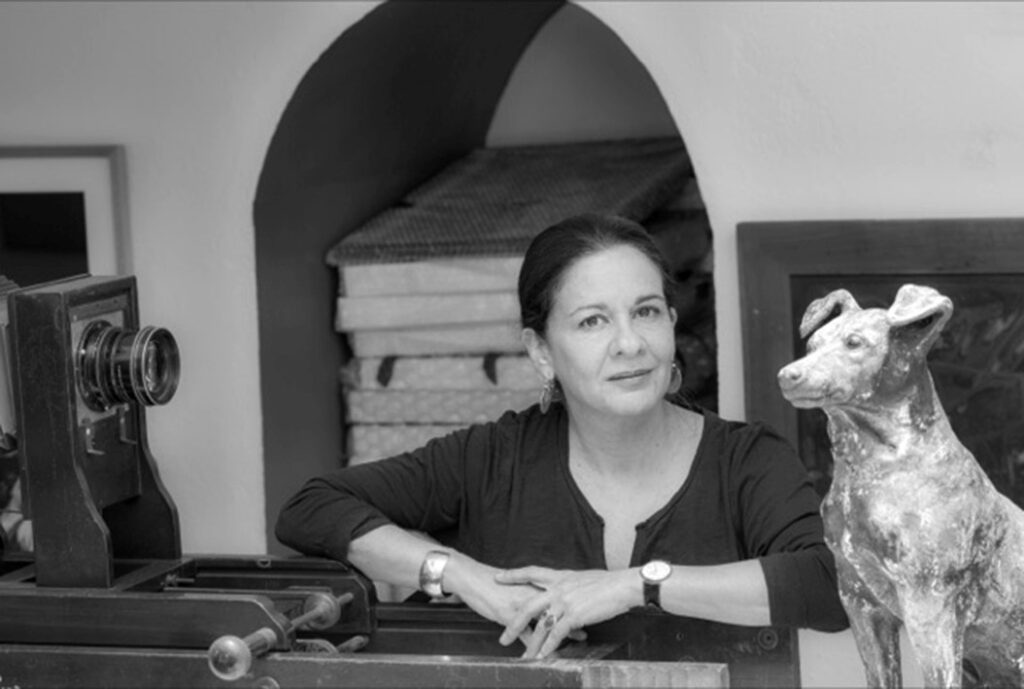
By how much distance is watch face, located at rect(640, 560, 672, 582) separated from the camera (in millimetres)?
2268

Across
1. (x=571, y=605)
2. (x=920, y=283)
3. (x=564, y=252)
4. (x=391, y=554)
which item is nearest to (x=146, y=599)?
(x=391, y=554)

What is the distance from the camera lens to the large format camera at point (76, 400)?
7.42ft

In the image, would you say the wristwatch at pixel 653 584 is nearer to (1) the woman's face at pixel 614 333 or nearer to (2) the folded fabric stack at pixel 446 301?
(1) the woman's face at pixel 614 333

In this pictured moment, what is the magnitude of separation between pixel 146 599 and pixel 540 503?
0.63 metres

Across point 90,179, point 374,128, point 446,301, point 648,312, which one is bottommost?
point 648,312

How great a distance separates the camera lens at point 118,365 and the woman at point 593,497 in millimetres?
380

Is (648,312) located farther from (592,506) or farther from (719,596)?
(719,596)

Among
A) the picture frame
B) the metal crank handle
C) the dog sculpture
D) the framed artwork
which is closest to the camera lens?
the metal crank handle

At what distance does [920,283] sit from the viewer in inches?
118

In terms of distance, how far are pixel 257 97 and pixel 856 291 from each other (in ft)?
3.96

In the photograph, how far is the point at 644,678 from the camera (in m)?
1.99

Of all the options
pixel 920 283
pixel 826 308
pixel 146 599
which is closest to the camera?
pixel 826 308

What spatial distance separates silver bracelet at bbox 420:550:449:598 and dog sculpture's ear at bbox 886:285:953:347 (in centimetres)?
91

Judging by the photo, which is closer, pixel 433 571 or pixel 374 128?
pixel 433 571
